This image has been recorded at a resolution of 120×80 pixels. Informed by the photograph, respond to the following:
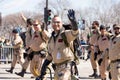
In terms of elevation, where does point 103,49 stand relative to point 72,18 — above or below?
below

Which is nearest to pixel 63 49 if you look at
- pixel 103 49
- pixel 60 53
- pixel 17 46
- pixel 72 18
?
pixel 60 53

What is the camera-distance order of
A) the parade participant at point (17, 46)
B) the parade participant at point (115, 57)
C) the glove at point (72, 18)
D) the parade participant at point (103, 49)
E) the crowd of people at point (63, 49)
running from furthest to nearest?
the parade participant at point (17, 46) → the parade participant at point (103, 49) → the parade participant at point (115, 57) → the crowd of people at point (63, 49) → the glove at point (72, 18)

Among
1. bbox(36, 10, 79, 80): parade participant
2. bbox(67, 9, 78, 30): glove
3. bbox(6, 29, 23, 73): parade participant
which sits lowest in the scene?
bbox(6, 29, 23, 73): parade participant

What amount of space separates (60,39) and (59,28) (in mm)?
208

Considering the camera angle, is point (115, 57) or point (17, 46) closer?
point (115, 57)

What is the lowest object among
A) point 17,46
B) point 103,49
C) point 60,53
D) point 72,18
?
point 17,46

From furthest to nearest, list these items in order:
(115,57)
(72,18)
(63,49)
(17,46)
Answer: (17,46)
(115,57)
(63,49)
(72,18)

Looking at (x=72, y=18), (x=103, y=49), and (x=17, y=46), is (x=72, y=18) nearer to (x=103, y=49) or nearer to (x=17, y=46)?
(x=103, y=49)

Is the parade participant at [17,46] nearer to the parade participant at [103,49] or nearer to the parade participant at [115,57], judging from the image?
the parade participant at [103,49]

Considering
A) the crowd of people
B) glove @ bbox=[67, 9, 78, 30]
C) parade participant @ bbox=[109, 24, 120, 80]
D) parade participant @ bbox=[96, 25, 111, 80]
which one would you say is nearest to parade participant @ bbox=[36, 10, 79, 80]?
the crowd of people

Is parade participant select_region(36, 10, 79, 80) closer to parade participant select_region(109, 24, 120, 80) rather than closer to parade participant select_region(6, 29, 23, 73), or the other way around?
parade participant select_region(109, 24, 120, 80)

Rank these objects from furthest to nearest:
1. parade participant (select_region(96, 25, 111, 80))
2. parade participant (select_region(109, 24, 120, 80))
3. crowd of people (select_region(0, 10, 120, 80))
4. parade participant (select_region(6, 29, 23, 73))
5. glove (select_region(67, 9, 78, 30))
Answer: parade participant (select_region(6, 29, 23, 73)), parade participant (select_region(96, 25, 111, 80)), parade participant (select_region(109, 24, 120, 80)), crowd of people (select_region(0, 10, 120, 80)), glove (select_region(67, 9, 78, 30))

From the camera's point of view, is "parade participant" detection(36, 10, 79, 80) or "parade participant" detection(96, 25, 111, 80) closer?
"parade participant" detection(36, 10, 79, 80)

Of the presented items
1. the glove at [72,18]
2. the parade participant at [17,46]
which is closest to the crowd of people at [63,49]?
the glove at [72,18]
